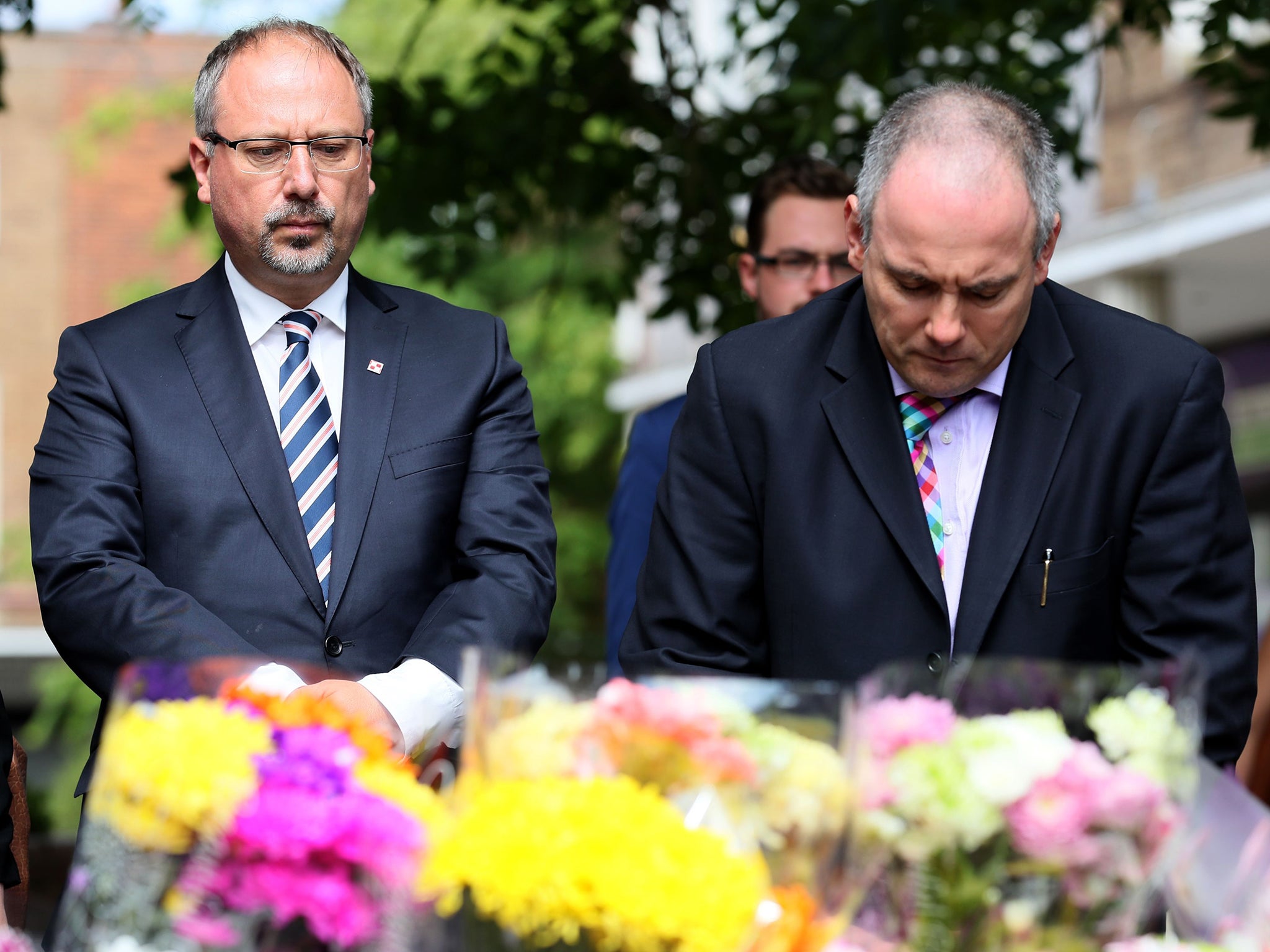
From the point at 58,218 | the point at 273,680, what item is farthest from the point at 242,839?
the point at 58,218

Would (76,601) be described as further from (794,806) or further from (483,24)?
(483,24)

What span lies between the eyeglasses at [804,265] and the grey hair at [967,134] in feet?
5.61

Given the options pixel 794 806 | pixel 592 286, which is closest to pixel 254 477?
pixel 794 806

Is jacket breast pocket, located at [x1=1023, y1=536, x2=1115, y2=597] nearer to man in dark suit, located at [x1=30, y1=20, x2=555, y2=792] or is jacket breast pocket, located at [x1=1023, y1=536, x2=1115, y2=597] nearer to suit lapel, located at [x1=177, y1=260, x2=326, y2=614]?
man in dark suit, located at [x1=30, y1=20, x2=555, y2=792]

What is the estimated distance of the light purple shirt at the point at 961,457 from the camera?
260 cm

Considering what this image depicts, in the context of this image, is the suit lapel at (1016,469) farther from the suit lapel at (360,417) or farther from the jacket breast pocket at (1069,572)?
the suit lapel at (360,417)

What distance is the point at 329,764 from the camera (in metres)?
1.51

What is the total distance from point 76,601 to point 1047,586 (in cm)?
146

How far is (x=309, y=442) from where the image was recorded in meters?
2.71

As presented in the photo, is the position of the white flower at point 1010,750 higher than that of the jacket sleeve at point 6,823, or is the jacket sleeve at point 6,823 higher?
the white flower at point 1010,750

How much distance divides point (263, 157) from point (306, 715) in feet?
4.44

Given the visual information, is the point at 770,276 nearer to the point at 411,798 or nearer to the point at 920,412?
the point at 920,412

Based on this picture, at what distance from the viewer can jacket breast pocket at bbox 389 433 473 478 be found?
2.70 m

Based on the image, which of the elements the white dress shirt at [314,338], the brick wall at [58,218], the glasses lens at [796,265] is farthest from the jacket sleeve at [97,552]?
the brick wall at [58,218]
